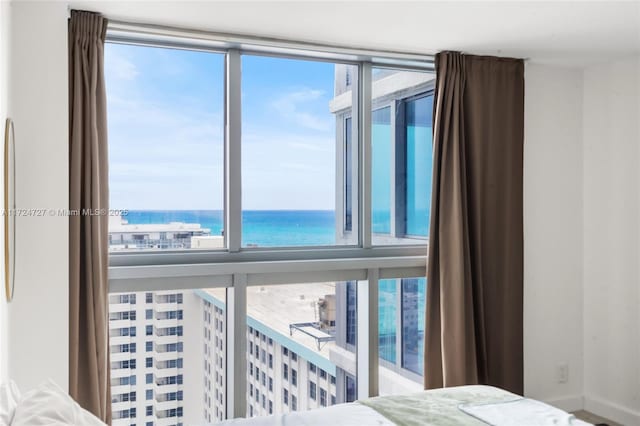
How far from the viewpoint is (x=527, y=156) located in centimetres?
382

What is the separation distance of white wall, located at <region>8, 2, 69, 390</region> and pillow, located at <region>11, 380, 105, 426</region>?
103 centimetres

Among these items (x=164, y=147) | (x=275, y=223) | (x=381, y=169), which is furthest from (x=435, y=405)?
(x=164, y=147)

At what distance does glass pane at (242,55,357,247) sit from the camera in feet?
11.2

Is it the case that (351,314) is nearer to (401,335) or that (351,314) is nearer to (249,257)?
(401,335)

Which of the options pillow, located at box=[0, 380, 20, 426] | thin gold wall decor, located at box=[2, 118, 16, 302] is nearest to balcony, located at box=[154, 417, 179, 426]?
thin gold wall decor, located at box=[2, 118, 16, 302]

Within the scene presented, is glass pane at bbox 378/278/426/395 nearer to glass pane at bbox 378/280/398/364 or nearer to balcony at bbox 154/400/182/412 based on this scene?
glass pane at bbox 378/280/398/364

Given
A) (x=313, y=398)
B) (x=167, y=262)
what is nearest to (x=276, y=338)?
(x=313, y=398)

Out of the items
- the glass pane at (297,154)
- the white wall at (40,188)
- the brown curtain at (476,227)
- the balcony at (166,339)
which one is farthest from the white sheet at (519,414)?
the white wall at (40,188)

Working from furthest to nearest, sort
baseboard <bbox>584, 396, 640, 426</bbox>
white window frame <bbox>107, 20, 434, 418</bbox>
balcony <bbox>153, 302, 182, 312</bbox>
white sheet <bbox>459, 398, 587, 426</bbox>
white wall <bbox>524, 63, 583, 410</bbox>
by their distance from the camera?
white wall <bbox>524, 63, 583, 410</bbox>, baseboard <bbox>584, 396, 640, 426</bbox>, balcony <bbox>153, 302, 182, 312</bbox>, white window frame <bbox>107, 20, 434, 418</bbox>, white sheet <bbox>459, 398, 587, 426</bbox>

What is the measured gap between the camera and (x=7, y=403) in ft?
4.96

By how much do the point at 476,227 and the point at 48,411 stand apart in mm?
2767

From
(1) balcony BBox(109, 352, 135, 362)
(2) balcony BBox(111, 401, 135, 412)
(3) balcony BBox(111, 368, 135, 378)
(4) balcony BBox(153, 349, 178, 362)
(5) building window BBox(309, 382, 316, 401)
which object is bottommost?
(5) building window BBox(309, 382, 316, 401)

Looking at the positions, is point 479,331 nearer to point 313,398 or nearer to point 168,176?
point 313,398

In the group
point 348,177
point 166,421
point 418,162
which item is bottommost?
point 166,421
